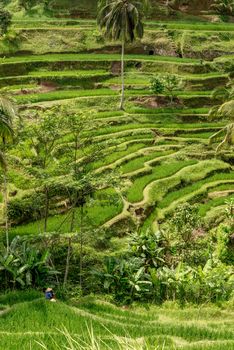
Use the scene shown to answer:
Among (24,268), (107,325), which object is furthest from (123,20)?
(107,325)

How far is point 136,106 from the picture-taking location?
36.2m

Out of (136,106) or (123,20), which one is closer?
(123,20)

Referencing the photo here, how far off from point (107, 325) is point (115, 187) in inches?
193

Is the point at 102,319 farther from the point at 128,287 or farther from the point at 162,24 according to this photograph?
the point at 162,24

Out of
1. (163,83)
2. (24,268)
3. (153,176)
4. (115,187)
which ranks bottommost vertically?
(153,176)

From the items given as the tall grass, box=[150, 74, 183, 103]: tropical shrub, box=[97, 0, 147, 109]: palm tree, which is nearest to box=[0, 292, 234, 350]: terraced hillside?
the tall grass

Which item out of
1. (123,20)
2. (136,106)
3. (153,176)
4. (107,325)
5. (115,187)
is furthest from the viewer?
(136,106)

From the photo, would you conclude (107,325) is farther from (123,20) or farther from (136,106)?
(136,106)

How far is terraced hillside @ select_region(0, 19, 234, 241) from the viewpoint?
21909mm

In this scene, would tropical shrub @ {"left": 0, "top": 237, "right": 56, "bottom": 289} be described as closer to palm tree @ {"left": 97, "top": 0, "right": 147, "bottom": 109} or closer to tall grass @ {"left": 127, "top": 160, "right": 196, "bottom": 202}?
tall grass @ {"left": 127, "top": 160, "right": 196, "bottom": 202}

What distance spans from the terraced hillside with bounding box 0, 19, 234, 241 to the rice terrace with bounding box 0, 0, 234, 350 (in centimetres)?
10

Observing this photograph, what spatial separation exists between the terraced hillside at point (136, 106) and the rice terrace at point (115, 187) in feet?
0.34

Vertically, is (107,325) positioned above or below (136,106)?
below

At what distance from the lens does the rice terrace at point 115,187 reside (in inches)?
475
